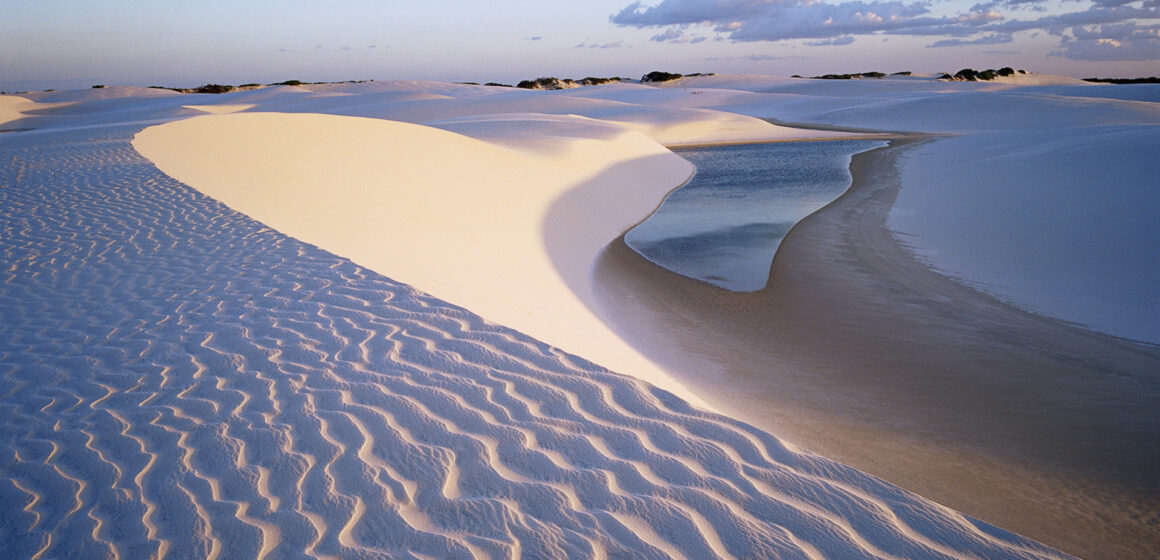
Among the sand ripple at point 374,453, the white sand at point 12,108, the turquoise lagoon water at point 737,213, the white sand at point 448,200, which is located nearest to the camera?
the sand ripple at point 374,453

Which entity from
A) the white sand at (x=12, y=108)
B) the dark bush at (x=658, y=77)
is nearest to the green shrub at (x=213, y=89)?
the white sand at (x=12, y=108)

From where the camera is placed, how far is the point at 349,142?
496 inches

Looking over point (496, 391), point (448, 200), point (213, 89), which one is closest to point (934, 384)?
point (496, 391)

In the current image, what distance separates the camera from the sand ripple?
2.39 m

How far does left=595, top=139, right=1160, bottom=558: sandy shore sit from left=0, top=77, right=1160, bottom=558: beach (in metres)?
0.03

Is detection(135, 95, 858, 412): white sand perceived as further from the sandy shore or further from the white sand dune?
the white sand dune

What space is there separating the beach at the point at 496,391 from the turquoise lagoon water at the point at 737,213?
518mm

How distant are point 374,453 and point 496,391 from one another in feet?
2.41

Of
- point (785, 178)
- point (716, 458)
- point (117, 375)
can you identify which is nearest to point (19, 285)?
point (117, 375)

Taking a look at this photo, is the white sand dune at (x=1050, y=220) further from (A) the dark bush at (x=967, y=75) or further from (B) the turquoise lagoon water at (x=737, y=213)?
(A) the dark bush at (x=967, y=75)

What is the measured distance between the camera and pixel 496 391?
342cm

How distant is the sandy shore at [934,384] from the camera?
3.69 meters

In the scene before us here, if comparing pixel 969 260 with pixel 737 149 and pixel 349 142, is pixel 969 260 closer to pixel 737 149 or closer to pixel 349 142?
pixel 349 142

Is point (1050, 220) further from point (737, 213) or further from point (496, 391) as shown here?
point (496, 391)
